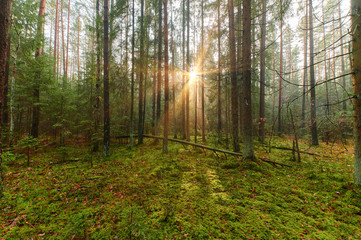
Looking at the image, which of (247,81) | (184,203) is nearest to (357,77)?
(247,81)

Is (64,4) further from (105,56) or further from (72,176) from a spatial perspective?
(72,176)

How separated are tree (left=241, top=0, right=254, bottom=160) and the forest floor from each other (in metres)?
0.97

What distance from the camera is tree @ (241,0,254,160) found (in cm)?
561

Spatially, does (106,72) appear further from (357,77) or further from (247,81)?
(357,77)

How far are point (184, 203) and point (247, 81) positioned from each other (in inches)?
212

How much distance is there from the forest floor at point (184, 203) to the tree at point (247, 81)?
966 millimetres

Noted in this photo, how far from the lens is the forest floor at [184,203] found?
275cm

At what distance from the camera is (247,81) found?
5738 millimetres

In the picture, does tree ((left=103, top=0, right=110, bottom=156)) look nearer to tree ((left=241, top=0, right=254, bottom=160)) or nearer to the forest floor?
the forest floor

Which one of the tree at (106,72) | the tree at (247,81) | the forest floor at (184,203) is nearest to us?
the forest floor at (184,203)

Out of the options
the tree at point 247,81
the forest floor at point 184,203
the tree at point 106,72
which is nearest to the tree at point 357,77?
the forest floor at point 184,203

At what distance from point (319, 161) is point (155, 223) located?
28.2 ft

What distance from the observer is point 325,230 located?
2709 millimetres

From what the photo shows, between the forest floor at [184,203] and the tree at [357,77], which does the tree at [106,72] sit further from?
the tree at [357,77]
